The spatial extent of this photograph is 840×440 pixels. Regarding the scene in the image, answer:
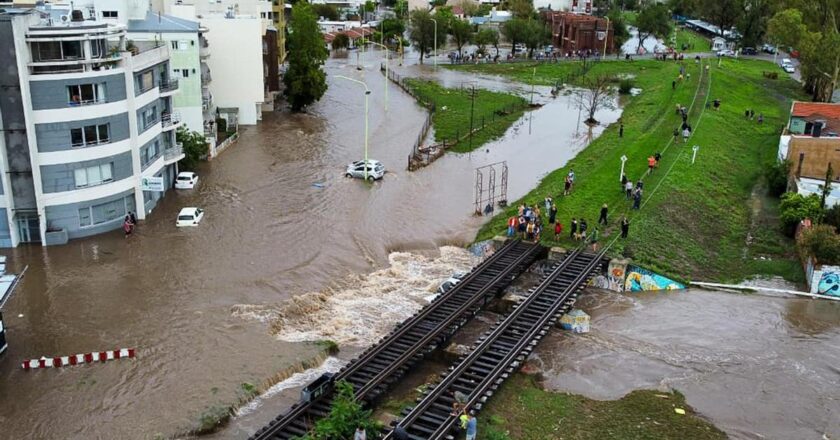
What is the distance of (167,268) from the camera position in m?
37.8

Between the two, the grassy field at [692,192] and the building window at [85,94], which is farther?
the grassy field at [692,192]

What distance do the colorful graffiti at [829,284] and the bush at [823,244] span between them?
1.97ft

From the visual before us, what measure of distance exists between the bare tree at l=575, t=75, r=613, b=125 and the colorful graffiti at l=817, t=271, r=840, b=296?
1652 inches

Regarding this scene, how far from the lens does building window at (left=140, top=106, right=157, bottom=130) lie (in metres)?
43.9

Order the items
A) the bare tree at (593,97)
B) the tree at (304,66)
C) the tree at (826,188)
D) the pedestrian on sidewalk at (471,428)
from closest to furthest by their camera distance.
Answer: the pedestrian on sidewalk at (471,428)
the tree at (826,188)
the tree at (304,66)
the bare tree at (593,97)

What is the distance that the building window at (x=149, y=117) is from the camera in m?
43.9

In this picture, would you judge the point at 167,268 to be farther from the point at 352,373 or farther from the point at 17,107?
the point at 352,373

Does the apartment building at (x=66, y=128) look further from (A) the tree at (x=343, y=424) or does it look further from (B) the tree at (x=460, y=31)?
(B) the tree at (x=460, y=31)

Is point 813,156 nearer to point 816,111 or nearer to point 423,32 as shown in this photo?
point 816,111

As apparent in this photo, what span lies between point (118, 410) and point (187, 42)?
38.1m

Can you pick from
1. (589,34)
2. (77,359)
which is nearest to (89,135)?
(77,359)

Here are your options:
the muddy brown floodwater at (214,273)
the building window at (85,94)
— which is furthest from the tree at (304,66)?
the building window at (85,94)

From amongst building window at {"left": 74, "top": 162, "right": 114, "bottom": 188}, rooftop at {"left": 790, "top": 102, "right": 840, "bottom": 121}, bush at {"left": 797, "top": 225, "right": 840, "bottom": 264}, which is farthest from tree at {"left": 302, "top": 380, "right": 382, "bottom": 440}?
rooftop at {"left": 790, "top": 102, "right": 840, "bottom": 121}

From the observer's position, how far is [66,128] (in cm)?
3881
